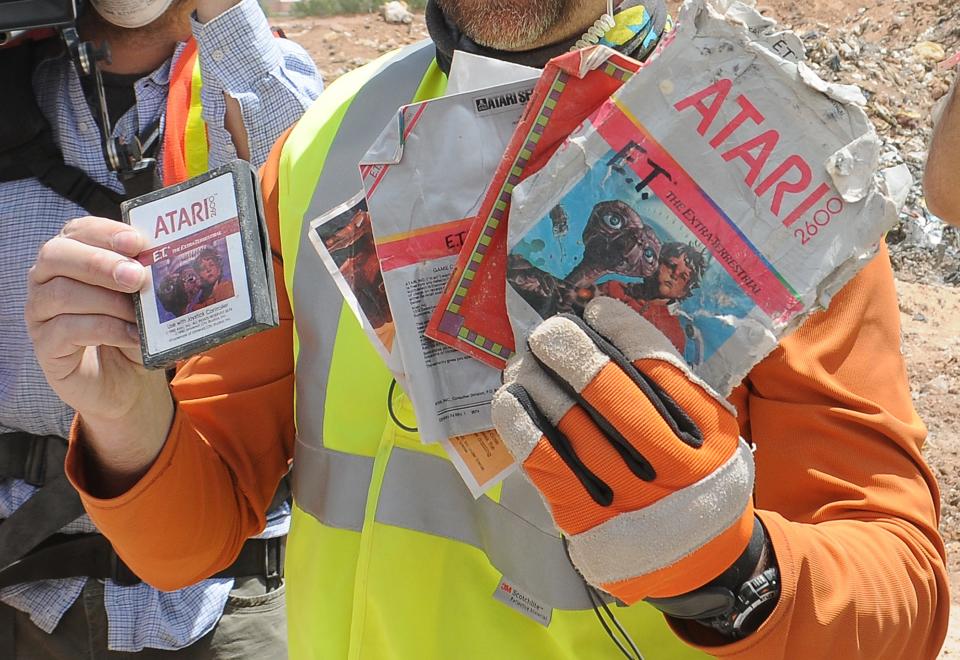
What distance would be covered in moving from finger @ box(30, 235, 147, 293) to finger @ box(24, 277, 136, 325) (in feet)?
0.04

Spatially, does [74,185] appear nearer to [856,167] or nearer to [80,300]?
[80,300]

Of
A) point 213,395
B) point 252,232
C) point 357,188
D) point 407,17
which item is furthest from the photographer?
point 407,17

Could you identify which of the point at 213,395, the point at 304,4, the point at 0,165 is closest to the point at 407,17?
the point at 304,4

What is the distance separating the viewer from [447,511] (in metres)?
1.68

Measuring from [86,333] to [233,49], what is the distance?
1.07 metres

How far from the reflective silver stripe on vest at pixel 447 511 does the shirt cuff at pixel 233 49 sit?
38.4 inches

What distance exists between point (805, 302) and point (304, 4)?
10203 mm

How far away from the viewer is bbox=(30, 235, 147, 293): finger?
1493 millimetres

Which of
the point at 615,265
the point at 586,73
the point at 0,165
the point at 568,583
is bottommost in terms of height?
the point at 0,165

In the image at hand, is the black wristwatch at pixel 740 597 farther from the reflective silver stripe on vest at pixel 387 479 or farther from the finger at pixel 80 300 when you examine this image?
the finger at pixel 80 300

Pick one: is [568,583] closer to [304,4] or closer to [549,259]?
[549,259]

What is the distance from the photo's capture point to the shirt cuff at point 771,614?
51.5 inches

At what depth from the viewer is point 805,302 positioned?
1325 millimetres

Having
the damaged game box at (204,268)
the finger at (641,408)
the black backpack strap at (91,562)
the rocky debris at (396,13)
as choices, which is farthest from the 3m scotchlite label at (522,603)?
the rocky debris at (396,13)
